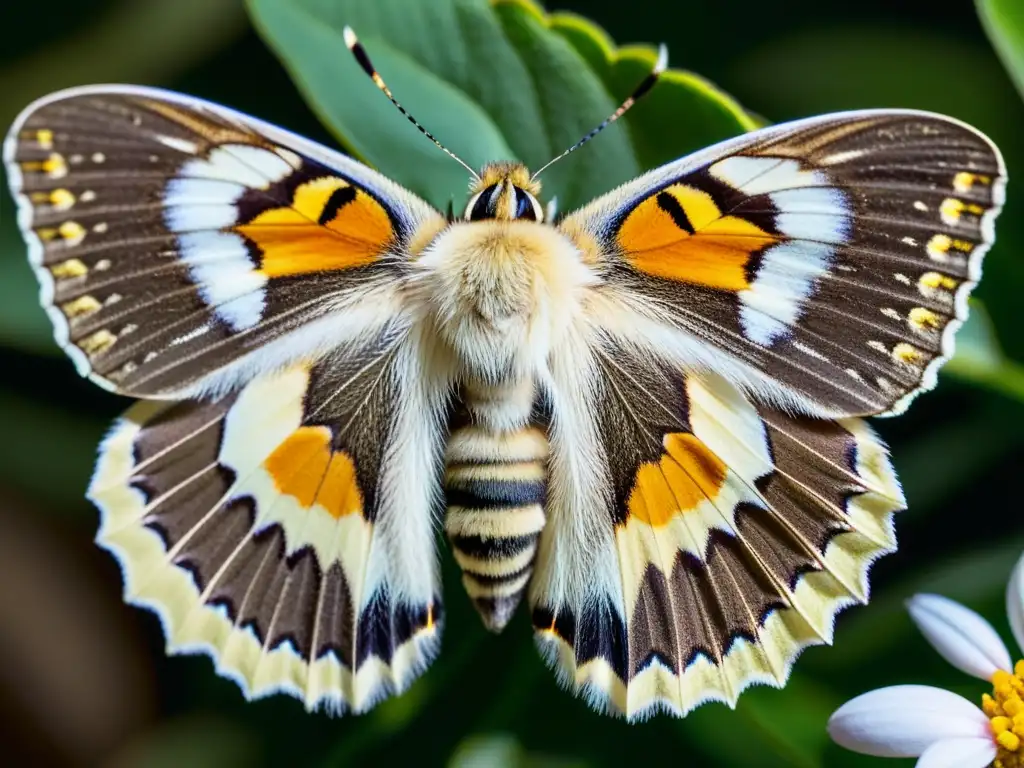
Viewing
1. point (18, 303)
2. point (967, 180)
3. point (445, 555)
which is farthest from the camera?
point (18, 303)

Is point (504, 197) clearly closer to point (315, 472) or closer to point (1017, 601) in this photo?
point (315, 472)

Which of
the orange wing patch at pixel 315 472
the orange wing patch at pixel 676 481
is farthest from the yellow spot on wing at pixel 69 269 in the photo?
the orange wing patch at pixel 676 481

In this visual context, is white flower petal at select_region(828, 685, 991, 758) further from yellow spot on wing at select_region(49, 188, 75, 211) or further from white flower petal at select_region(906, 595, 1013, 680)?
yellow spot on wing at select_region(49, 188, 75, 211)

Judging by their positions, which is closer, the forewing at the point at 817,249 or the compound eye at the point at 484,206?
the forewing at the point at 817,249

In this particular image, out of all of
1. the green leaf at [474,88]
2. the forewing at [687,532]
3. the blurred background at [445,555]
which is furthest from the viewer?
the blurred background at [445,555]

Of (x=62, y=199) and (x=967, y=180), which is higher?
(x=62, y=199)


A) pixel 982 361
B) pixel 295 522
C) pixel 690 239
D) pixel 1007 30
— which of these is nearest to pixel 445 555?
pixel 295 522

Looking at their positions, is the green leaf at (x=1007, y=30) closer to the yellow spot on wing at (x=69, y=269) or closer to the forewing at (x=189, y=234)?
the forewing at (x=189, y=234)

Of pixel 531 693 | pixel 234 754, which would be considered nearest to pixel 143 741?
pixel 234 754
